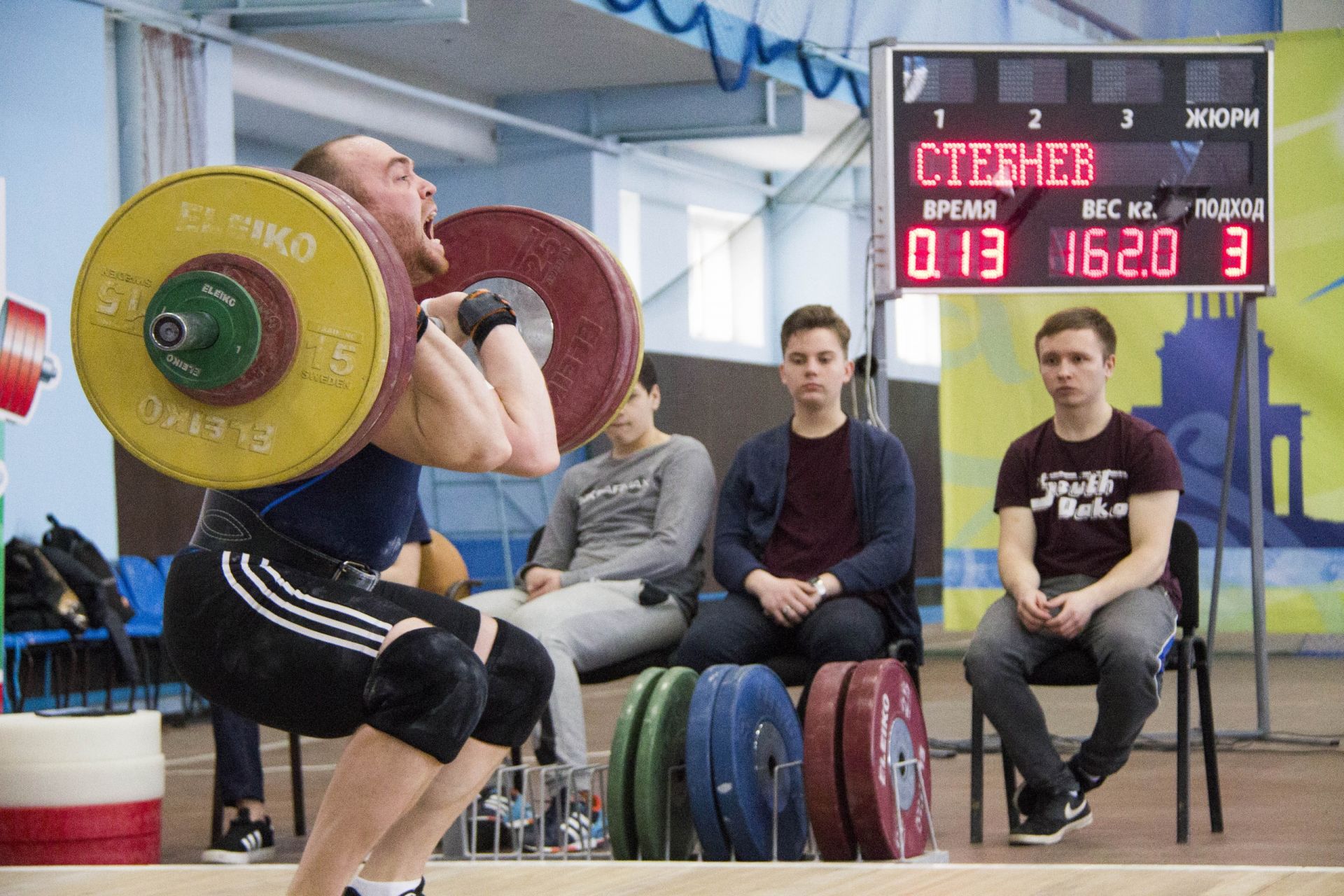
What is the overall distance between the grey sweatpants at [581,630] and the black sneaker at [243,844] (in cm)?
65

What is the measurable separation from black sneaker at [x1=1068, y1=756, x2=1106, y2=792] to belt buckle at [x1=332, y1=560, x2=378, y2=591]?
75.1 inches

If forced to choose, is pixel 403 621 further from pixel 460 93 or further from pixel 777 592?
pixel 460 93

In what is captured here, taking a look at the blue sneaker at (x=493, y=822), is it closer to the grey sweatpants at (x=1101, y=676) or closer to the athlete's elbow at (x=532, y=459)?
the grey sweatpants at (x=1101, y=676)

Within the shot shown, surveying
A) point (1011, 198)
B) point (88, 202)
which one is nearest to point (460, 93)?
point (88, 202)

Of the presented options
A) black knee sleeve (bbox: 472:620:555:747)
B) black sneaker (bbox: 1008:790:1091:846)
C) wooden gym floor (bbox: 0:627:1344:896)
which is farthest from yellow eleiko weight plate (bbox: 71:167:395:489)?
black sneaker (bbox: 1008:790:1091:846)

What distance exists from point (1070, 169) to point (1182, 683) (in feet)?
4.89

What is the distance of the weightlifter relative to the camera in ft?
5.64

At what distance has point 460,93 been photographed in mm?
10133

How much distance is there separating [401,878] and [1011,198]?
2744 millimetres

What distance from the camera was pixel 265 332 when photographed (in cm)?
168

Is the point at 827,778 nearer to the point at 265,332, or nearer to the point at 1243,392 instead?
the point at 265,332

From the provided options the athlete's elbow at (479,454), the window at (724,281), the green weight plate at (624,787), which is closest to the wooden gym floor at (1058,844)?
the green weight plate at (624,787)

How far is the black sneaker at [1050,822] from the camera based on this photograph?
318 centimetres

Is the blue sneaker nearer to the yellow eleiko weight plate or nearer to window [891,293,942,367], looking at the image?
the yellow eleiko weight plate
